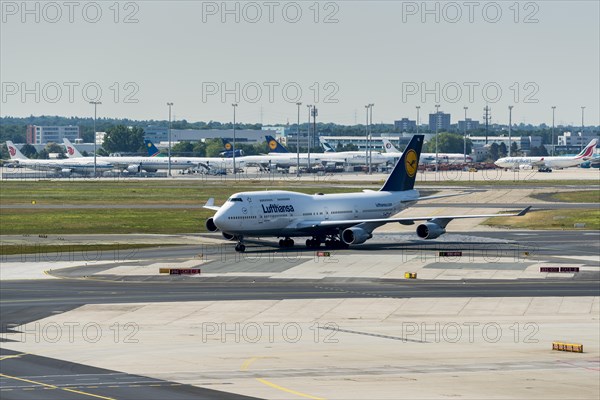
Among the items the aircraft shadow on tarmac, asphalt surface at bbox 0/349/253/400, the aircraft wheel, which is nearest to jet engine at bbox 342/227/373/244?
the aircraft shadow on tarmac

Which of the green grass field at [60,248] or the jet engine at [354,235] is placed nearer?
the jet engine at [354,235]

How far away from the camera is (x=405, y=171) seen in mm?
108562

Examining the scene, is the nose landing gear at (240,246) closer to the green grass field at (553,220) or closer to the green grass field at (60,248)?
the green grass field at (60,248)

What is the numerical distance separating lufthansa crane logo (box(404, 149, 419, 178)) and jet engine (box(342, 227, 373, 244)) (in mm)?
13073

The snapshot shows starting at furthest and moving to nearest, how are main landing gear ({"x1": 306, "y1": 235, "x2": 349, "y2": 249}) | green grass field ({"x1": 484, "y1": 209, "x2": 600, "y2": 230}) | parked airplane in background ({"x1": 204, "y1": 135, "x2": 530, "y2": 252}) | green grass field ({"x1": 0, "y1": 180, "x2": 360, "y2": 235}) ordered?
1. green grass field ({"x1": 484, "y1": 209, "x2": 600, "y2": 230})
2. green grass field ({"x1": 0, "y1": 180, "x2": 360, "y2": 235})
3. main landing gear ({"x1": 306, "y1": 235, "x2": 349, "y2": 249})
4. parked airplane in background ({"x1": 204, "y1": 135, "x2": 530, "y2": 252})

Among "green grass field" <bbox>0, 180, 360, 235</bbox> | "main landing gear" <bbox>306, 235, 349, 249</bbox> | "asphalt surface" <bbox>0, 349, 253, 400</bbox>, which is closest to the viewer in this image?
"asphalt surface" <bbox>0, 349, 253, 400</bbox>

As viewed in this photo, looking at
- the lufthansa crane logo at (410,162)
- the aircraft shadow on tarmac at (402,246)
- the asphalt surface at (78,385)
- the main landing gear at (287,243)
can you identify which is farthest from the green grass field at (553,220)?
the asphalt surface at (78,385)

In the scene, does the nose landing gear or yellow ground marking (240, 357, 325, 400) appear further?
the nose landing gear

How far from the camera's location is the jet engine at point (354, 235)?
96.9m

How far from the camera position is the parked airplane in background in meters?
94.2

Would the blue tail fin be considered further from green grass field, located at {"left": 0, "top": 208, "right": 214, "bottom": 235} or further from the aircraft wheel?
green grass field, located at {"left": 0, "top": 208, "right": 214, "bottom": 235}

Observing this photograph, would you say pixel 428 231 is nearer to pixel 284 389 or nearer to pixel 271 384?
pixel 271 384

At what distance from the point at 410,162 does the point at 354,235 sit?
14621 millimetres

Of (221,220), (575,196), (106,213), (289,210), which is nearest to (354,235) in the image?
(289,210)
